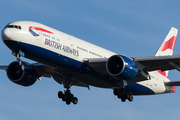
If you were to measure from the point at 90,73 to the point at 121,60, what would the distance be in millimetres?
3267

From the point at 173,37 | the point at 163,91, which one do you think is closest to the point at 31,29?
the point at 163,91

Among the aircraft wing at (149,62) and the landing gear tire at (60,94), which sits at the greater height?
the aircraft wing at (149,62)

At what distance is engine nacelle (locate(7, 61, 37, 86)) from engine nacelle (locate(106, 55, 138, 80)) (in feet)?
31.9

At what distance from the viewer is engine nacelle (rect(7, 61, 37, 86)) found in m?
36.5

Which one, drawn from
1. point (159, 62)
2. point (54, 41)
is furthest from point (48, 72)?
point (159, 62)

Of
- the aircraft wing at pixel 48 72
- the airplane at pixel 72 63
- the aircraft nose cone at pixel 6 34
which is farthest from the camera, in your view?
the aircraft wing at pixel 48 72

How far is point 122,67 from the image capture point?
1227 inches

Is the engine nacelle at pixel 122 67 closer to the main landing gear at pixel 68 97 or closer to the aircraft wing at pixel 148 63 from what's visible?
the aircraft wing at pixel 148 63

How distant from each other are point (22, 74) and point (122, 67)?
11.5 metres

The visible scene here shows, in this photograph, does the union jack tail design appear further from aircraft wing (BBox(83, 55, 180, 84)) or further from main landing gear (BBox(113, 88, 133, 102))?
aircraft wing (BBox(83, 55, 180, 84))

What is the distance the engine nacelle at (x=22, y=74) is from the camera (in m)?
36.5

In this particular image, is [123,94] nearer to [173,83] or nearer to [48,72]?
[173,83]

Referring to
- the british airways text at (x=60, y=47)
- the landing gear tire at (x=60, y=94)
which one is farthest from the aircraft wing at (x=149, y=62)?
the landing gear tire at (x=60, y=94)

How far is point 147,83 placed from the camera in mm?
38000
